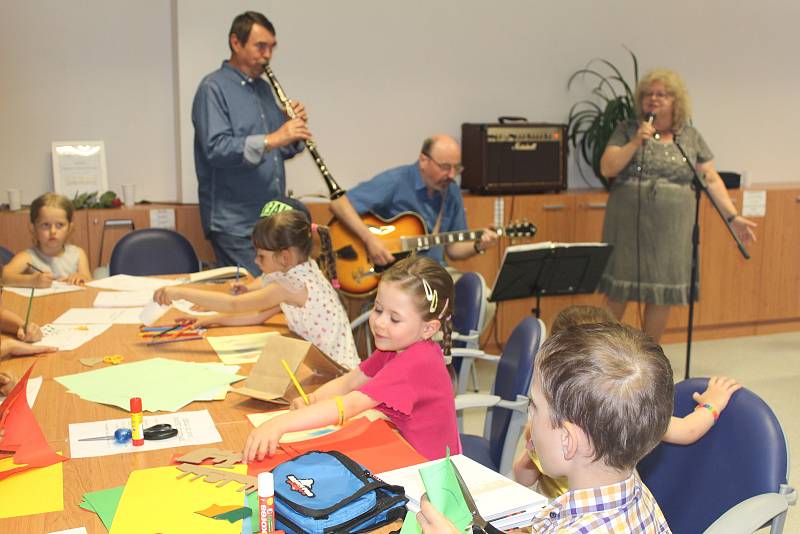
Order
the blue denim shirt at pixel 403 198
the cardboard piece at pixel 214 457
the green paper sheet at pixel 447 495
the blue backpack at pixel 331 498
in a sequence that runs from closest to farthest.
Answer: the green paper sheet at pixel 447 495
the blue backpack at pixel 331 498
the cardboard piece at pixel 214 457
the blue denim shirt at pixel 403 198

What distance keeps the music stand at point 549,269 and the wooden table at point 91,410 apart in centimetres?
118

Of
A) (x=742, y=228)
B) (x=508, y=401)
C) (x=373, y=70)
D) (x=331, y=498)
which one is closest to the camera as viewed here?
(x=331, y=498)

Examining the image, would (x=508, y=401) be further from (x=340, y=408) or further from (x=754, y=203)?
(x=754, y=203)

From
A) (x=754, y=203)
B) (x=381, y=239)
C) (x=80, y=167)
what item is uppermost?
(x=80, y=167)

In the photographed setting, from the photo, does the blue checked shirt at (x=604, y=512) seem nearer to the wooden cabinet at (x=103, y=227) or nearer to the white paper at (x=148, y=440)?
the white paper at (x=148, y=440)

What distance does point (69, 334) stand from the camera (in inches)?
110

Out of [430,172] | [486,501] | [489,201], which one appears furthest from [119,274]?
[486,501]

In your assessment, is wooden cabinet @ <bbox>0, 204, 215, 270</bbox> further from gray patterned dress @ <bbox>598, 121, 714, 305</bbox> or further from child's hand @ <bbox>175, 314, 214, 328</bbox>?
gray patterned dress @ <bbox>598, 121, 714, 305</bbox>

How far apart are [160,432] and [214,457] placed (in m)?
0.20

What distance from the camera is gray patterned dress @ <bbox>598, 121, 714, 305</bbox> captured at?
4.52 metres

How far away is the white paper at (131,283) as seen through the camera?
3.57 metres

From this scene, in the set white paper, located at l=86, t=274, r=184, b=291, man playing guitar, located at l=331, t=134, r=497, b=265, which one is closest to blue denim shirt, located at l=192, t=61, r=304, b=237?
man playing guitar, located at l=331, t=134, r=497, b=265

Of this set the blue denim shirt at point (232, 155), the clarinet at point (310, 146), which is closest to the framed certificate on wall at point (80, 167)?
the blue denim shirt at point (232, 155)

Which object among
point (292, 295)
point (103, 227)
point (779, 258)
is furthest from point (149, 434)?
point (779, 258)
